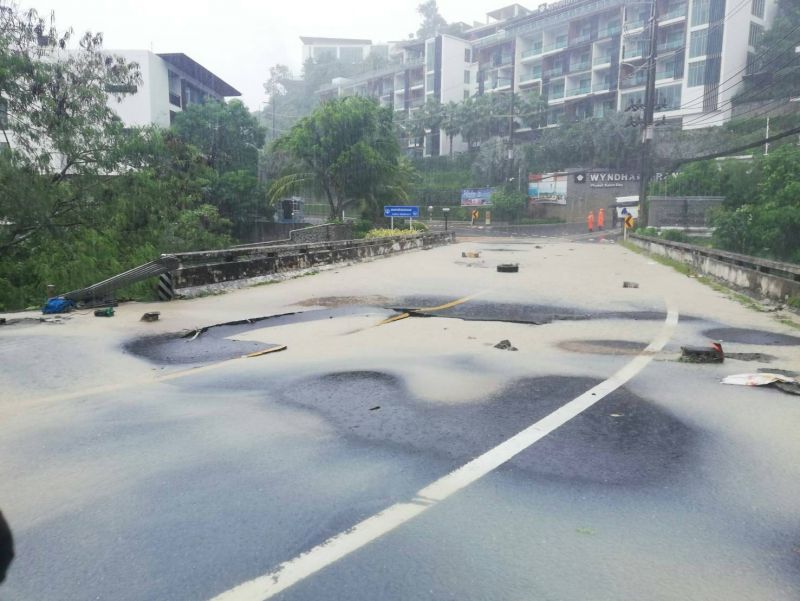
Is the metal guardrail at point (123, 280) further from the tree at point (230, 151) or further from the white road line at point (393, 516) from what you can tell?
the tree at point (230, 151)

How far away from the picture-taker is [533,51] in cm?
7544

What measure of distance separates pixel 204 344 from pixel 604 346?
5041 millimetres

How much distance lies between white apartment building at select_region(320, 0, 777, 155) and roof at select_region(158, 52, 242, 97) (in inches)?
1064

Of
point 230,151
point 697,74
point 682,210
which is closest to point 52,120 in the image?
point 230,151

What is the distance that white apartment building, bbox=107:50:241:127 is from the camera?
4988 centimetres

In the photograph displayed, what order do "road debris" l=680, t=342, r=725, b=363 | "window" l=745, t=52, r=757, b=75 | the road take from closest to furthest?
the road < "road debris" l=680, t=342, r=725, b=363 < "window" l=745, t=52, r=757, b=75

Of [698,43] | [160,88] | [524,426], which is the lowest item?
[524,426]

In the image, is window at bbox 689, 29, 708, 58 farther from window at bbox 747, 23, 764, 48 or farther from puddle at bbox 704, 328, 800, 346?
puddle at bbox 704, 328, 800, 346

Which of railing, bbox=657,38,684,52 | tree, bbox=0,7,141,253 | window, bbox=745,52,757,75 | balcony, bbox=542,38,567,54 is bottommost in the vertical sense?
tree, bbox=0,7,141,253

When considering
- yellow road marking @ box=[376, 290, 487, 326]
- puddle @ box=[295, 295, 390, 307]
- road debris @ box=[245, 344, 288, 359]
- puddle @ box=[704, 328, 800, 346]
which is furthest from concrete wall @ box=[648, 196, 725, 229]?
road debris @ box=[245, 344, 288, 359]

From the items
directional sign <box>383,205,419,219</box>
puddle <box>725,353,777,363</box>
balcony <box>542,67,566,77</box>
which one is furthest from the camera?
balcony <box>542,67,566,77</box>

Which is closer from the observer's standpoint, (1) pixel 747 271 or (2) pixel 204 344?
(2) pixel 204 344

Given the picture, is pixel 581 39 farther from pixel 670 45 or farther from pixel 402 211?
pixel 402 211

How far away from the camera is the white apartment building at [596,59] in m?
55.8
